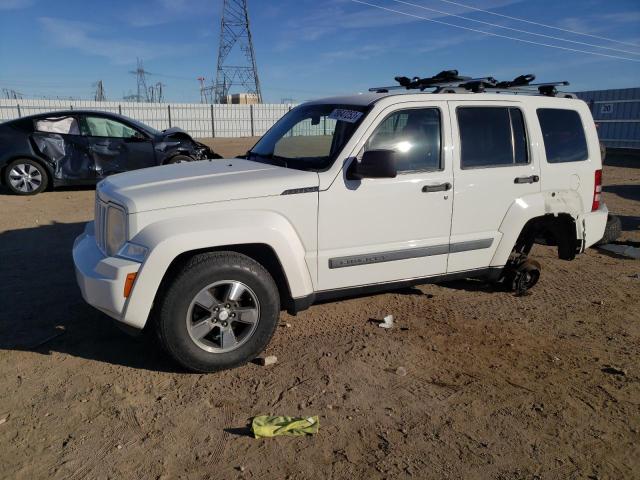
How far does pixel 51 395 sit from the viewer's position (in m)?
3.26

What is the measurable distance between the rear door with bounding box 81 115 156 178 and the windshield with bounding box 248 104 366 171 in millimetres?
5958

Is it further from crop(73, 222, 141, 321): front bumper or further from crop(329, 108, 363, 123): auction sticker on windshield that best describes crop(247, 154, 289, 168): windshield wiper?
crop(73, 222, 141, 321): front bumper

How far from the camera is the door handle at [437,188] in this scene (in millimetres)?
4012

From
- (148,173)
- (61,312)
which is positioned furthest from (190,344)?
(61,312)

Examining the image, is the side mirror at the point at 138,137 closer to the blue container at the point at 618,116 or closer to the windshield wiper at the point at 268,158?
the windshield wiper at the point at 268,158

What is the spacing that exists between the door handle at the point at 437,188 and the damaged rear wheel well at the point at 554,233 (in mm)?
1184

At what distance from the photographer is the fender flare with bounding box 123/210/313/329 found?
3.19 m

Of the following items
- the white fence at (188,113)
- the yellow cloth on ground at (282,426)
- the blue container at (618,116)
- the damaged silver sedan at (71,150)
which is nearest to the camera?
the yellow cloth on ground at (282,426)

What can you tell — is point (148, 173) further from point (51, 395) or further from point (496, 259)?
point (496, 259)

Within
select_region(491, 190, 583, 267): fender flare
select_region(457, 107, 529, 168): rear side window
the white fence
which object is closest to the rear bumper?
select_region(491, 190, 583, 267): fender flare

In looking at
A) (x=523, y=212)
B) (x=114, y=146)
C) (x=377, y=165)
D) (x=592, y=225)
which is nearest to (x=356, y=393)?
(x=377, y=165)

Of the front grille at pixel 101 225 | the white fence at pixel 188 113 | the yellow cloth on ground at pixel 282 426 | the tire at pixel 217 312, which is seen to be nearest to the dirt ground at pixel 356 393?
the yellow cloth on ground at pixel 282 426

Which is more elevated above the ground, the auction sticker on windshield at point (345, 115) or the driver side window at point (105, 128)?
the auction sticker on windshield at point (345, 115)

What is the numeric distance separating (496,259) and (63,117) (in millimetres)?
8602
